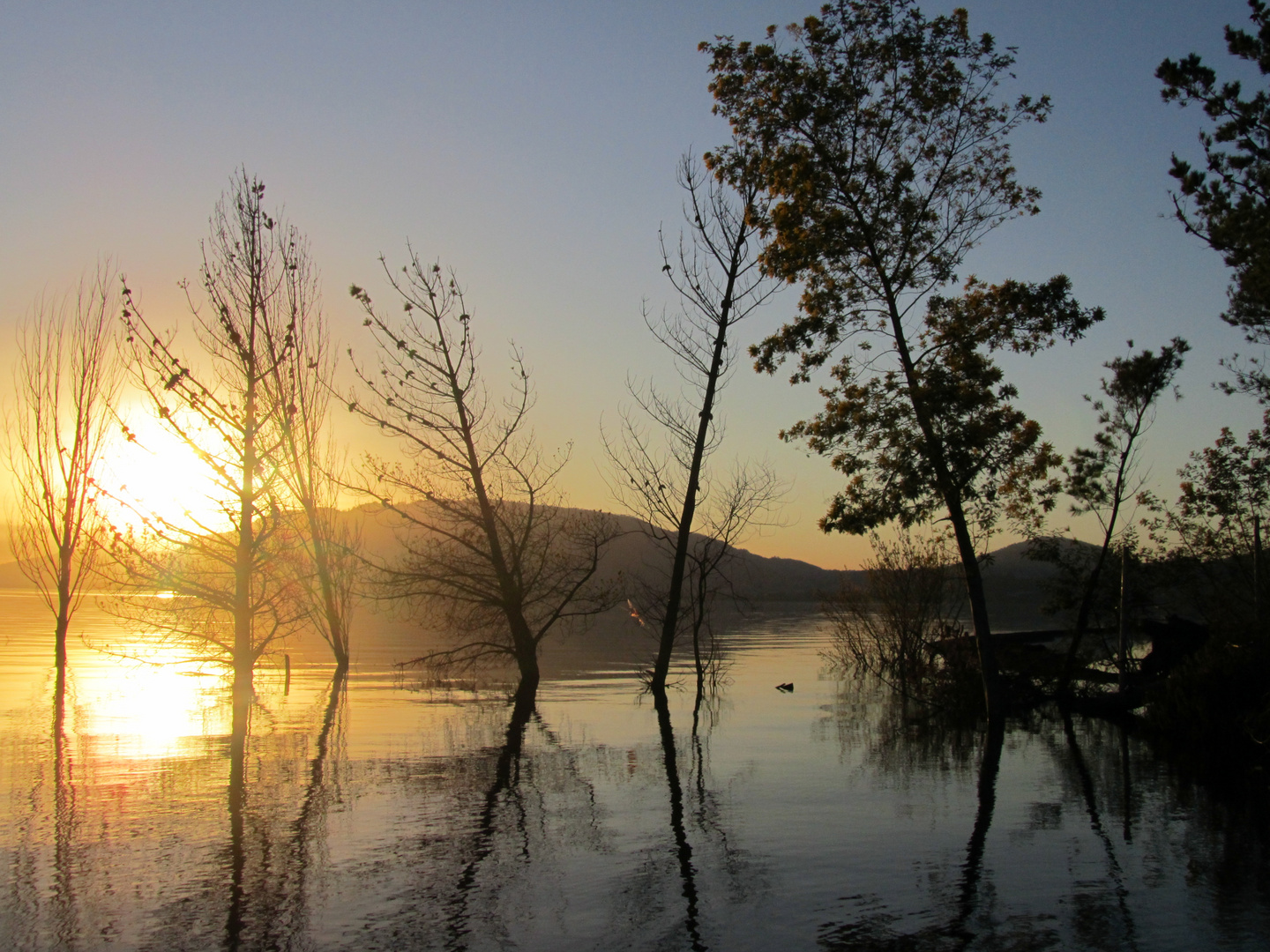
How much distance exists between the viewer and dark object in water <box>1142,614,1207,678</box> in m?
27.7

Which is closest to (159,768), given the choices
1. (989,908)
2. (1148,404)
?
(989,908)

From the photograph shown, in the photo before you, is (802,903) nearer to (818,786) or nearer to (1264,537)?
(818,786)

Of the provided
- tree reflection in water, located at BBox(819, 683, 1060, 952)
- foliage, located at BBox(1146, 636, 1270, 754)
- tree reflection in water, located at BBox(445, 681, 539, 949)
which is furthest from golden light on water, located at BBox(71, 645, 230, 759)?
foliage, located at BBox(1146, 636, 1270, 754)

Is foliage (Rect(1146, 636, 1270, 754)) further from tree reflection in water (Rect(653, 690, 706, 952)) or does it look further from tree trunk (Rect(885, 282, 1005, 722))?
tree reflection in water (Rect(653, 690, 706, 952))

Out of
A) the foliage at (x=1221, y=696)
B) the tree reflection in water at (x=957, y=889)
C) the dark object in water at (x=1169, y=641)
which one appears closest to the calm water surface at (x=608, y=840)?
the tree reflection in water at (x=957, y=889)

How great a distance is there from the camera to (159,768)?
1553 centimetres

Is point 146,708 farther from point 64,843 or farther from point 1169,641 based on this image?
point 1169,641

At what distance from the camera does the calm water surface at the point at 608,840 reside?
26.6ft

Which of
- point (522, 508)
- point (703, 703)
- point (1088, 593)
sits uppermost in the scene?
point (522, 508)

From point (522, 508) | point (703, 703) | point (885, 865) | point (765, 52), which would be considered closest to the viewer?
point (885, 865)

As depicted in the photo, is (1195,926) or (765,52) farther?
(765,52)

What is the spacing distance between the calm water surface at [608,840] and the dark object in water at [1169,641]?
698 centimetres

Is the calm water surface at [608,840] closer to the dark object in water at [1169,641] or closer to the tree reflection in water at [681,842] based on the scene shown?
the tree reflection in water at [681,842]

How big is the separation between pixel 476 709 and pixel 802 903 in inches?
712
